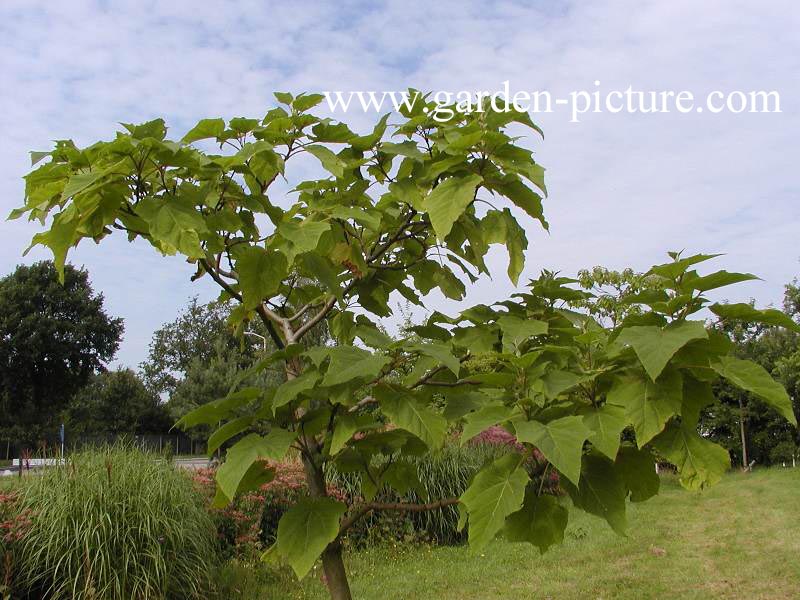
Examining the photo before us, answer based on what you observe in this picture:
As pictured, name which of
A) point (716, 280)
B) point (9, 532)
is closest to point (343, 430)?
point (716, 280)

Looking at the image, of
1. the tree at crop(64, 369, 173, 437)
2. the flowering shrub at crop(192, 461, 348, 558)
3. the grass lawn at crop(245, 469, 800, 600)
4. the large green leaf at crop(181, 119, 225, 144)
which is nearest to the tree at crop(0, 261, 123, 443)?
the tree at crop(64, 369, 173, 437)

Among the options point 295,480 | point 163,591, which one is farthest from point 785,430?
point 163,591

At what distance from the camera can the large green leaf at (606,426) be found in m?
1.50

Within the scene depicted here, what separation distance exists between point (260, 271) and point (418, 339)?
508 mm

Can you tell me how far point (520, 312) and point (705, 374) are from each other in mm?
604

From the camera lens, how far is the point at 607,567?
7.36 meters

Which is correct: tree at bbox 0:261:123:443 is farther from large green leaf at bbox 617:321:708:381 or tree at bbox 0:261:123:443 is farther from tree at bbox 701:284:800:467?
large green leaf at bbox 617:321:708:381

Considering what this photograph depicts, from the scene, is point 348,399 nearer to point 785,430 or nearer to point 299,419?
point 299,419

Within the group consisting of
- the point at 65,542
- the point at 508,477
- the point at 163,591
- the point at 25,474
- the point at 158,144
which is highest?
the point at 158,144

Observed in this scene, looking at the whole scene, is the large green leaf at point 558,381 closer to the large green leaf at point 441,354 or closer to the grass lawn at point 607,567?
the large green leaf at point 441,354

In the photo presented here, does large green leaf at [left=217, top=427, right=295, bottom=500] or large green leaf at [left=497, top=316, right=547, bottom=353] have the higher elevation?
large green leaf at [left=497, top=316, right=547, bottom=353]

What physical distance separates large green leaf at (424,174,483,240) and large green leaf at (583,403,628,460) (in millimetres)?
567

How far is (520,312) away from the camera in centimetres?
213

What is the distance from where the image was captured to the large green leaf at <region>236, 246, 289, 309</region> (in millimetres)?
2047
